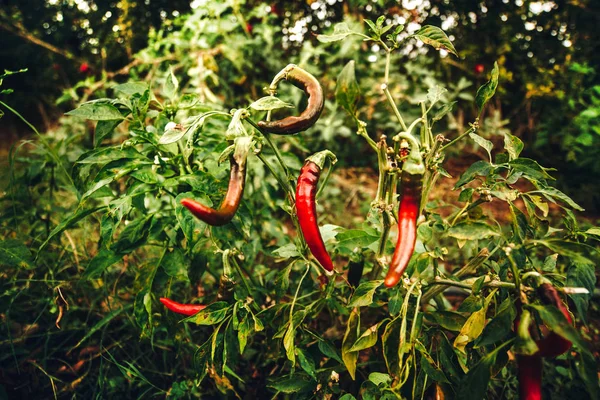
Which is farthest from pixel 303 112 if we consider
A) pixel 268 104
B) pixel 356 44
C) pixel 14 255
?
pixel 356 44

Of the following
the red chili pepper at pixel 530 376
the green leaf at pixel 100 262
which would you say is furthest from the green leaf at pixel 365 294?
the green leaf at pixel 100 262

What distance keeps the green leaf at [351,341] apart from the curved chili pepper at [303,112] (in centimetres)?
47

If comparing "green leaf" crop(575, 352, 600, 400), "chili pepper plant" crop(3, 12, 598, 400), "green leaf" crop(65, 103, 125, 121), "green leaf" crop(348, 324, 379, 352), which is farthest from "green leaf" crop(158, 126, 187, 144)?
"green leaf" crop(575, 352, 600, 400)

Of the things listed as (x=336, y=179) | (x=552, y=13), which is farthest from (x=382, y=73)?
(x=552, y=13)

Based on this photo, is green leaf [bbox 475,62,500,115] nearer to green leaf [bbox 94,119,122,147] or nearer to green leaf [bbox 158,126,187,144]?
green leaf [bbox 158,126,187,144]

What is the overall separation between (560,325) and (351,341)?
467mm

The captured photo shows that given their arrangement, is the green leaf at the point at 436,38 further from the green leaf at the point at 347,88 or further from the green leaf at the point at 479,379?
the green leaf at the point at 479,379

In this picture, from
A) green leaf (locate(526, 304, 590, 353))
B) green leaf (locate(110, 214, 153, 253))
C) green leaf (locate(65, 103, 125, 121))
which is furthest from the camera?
green leaf (locate(110, 214, 153, 253))

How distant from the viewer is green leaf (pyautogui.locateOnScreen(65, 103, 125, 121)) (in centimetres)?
96

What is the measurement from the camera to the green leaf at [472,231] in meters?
0.79

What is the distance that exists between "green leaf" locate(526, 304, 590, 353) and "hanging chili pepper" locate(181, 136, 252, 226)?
59 centimetres

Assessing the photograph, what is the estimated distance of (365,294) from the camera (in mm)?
907

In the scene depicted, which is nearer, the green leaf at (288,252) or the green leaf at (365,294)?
the green leaf at (365,294)

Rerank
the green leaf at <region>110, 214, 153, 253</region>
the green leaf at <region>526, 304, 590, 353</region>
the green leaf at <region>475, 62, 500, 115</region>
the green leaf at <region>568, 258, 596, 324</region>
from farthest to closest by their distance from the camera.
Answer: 1. the green leaf at <region>110, 214, 153, 253</region>
2. the green leaf at <region>475, 62, 500, 115</region>
3. the green leaf at <region>568, 258, 596, 324</region>
4. the green leaf at <region>526, 304, 590, 353</region>
